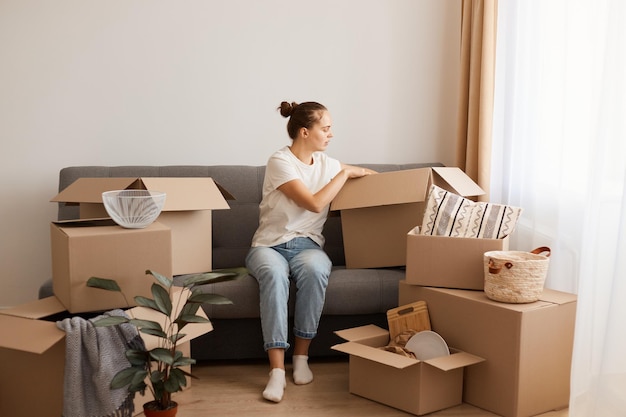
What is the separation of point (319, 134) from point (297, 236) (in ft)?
1.50

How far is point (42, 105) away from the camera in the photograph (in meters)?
3.66

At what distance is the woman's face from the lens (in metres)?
3.14

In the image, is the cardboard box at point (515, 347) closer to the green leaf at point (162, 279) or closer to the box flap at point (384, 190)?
the box flap at point (384, 190)

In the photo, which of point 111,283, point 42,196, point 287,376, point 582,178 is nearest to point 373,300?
point 287,376

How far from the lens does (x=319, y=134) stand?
10.3 ft

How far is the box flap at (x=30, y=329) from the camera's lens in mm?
2148

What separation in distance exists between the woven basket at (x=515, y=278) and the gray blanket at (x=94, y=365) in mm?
1221

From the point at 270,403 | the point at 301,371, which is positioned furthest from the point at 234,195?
the point at 270,403

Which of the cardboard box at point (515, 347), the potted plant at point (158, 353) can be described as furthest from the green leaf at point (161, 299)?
the cardboard box at point (515, 347)

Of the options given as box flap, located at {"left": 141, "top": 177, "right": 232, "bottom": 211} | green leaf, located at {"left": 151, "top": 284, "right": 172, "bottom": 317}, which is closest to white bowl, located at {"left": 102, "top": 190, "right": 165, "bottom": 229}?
green leaf, located at {"left": 151, "top": 284, "right": 172, "bottom": 317}

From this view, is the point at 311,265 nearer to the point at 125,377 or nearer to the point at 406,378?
the point at 406,378

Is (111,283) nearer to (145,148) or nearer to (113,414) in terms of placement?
(113,414)

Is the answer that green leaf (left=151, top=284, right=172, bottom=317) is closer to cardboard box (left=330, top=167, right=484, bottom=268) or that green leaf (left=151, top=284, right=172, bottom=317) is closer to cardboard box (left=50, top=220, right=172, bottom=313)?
cardboard box (left=50, top=220, right=172, bottom=313)

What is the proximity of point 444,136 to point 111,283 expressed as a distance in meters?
2.26
